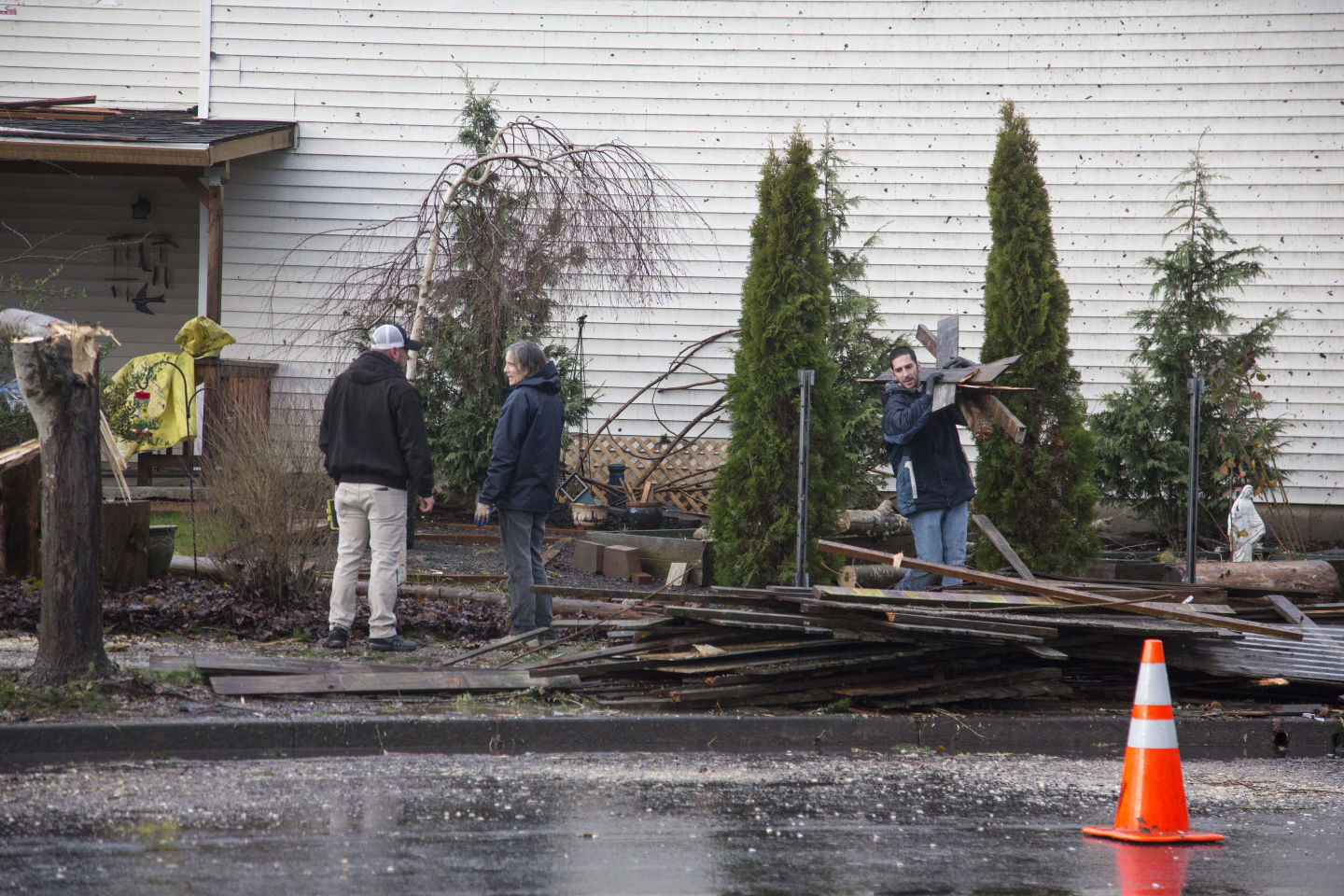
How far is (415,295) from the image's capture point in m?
12.2

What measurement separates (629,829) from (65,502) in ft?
10.3

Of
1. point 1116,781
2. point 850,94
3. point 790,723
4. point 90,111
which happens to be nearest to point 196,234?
point 90,111

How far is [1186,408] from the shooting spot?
493 inches

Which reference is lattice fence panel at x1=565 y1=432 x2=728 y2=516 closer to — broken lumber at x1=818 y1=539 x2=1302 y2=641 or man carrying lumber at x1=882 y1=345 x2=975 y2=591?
man carrying lumber at x1=882 y1=345 x2=975 y2=591

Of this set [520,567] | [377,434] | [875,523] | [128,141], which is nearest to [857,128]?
[875,523]

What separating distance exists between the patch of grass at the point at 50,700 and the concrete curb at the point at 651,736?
0.22 meters

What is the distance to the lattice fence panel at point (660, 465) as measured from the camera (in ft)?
46.4

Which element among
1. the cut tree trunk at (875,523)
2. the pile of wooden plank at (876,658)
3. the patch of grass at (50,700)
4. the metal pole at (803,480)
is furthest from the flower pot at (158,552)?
the cut tree trunk at (875,523)

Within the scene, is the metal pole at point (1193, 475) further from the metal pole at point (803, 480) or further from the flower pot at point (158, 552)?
the flower pot at point (158, 552)

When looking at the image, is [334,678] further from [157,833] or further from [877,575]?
[877,575]

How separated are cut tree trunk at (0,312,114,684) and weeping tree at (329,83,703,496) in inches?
229

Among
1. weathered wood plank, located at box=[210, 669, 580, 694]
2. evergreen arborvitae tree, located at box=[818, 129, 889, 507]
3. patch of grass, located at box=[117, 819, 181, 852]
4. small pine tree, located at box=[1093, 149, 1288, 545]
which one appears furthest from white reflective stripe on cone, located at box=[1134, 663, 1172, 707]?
small pine tree, located at box=[1093, 149, 1288, 545]

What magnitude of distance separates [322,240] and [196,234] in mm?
2602

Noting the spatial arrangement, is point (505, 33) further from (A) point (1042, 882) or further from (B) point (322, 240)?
(A) point (1042, 882)
